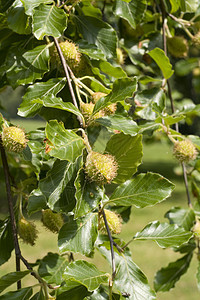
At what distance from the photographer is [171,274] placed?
1.78 meters

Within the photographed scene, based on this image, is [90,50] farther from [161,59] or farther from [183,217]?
[183,217]

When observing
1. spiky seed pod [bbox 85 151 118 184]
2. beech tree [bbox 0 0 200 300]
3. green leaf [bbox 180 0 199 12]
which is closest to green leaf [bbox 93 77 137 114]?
beech tree [bbox 0 0 200 300]

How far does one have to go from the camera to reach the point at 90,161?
93cm

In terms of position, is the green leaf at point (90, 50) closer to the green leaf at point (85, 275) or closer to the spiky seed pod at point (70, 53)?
the spiky seed pod at point (70, 53)

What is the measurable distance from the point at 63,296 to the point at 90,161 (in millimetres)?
281

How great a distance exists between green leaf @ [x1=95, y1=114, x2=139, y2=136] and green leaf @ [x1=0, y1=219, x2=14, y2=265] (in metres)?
0.44

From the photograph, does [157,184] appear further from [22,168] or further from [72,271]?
[22,168]

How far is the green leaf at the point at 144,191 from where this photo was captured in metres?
1.01

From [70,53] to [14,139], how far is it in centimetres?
27

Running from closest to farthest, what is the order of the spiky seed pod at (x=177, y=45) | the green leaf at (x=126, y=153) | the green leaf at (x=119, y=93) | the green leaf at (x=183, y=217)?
the green leaf at (x=119, y=93) < the green leaf at (x=126, y=153) < the green leaf at (x=183, y=217) < the spiky seed pod at (x=177, y=45)

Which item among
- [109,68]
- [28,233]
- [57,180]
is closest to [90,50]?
[109,68]

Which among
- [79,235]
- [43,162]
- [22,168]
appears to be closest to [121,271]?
[79,235]

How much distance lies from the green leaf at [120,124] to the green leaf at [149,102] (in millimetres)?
400

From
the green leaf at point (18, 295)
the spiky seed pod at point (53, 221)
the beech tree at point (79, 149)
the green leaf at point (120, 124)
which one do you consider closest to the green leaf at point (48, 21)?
the beech tree at point (79, 149)
